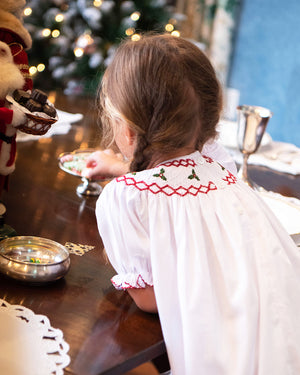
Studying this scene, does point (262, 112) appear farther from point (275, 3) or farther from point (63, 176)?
point (275, 3)

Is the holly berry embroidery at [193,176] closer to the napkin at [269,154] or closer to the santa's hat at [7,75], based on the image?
the santa's hat at [7,75]

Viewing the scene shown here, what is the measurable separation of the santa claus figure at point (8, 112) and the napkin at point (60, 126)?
A: 54 centimetres

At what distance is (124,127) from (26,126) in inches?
8.8

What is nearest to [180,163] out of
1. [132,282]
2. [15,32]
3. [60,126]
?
[132,282]

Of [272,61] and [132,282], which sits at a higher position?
[132,282]

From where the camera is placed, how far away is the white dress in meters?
0.91

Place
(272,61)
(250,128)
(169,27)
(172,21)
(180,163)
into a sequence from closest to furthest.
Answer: (180,163), (250,128), (169,27), (172,21), (272,61)

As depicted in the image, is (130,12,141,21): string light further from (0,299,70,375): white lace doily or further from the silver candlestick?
(0,299,70,375): white lace doily

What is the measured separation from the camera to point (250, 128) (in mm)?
1668

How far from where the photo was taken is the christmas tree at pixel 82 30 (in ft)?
12.5

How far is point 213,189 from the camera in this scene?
1046mm

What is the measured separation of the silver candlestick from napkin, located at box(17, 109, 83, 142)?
65 cm

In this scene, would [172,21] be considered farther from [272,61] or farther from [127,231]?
[127,231]

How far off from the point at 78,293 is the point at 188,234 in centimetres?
23
